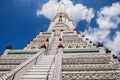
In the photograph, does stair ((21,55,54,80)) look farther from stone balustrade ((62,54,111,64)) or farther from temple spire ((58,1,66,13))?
temple spire ((58,1,66,13))

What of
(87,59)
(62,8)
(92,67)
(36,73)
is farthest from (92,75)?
(62,8)

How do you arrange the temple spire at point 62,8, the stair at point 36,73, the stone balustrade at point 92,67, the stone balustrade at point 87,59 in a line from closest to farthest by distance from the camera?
the stair at point 36,73, the stone balustrade at point 92,67, the stone balustrade at point 87,59, the temple spire at point 62,8

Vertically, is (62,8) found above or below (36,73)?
above

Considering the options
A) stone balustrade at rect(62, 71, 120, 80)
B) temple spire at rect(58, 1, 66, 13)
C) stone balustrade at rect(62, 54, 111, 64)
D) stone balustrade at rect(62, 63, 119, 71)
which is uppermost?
temple spire at rect(58, 1, 66, 13)

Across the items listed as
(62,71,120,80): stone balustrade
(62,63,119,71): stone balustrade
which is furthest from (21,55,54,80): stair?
(62,63,119,71): stone balustrade

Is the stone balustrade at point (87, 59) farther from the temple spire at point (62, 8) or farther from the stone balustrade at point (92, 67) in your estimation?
the temple spire at point (62, 8)

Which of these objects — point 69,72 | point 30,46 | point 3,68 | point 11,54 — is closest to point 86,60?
point 69,72

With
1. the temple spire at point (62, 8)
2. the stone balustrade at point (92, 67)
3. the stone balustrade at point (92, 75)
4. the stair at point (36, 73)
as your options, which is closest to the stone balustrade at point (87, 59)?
the stone balustrade at point (92, 67)

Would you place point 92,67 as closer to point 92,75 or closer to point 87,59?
point 92,75

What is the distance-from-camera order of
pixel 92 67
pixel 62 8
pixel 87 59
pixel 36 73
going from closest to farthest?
pixel 36 73, pixel 92 67, pixel 87 59, pixel 62 8

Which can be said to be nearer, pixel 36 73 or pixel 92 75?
pixel 36 73

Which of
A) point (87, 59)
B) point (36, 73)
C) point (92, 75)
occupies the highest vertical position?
point (87, 59)

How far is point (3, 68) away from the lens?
1025 cm

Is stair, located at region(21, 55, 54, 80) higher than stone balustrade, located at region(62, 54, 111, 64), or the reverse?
stone balustrade, located at region(62, 54, 111, 64)
